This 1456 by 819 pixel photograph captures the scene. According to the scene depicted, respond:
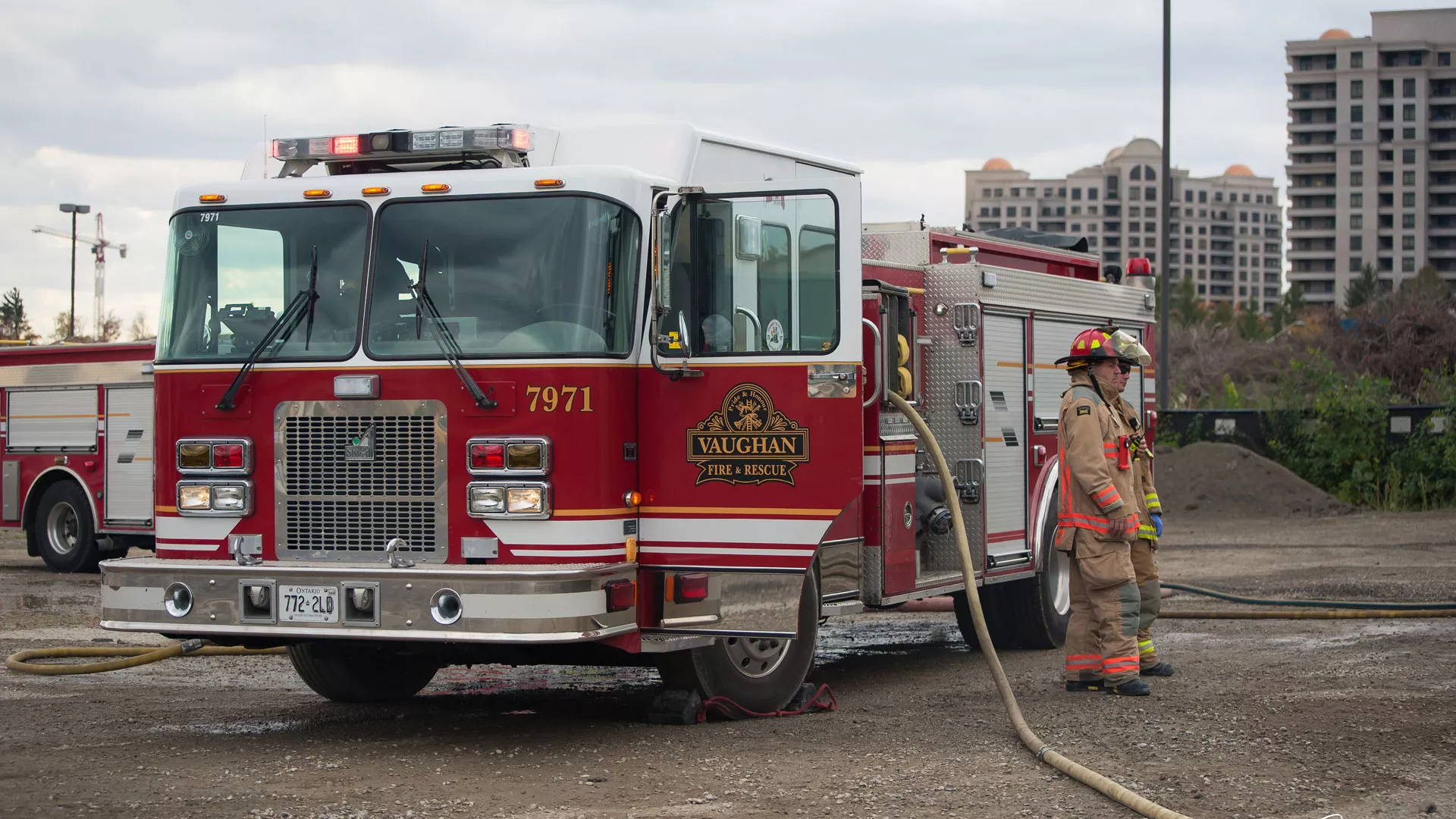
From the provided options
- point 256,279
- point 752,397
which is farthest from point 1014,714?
point 256,279

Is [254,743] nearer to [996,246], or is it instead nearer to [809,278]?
[809,278]

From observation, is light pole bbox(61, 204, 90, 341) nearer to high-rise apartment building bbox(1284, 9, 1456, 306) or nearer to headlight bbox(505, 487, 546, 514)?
headlight bbox(505, 487, 546, 514)

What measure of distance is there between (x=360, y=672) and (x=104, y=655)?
2653mm

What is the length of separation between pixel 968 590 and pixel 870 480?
84 centimetres

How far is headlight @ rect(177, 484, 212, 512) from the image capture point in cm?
785

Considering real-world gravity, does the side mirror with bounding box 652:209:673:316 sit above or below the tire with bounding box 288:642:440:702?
above

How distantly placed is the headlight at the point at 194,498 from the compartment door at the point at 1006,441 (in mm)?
4617

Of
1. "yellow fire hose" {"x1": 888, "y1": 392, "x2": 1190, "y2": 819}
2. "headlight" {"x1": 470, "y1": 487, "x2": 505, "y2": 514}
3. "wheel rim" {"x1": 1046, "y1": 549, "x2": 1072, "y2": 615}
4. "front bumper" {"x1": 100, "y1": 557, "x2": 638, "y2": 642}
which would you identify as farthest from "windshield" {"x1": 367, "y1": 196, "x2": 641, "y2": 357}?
"wheel rim" {"x1": 1046, "y1": 549, "x2": 1072, "y2": 615}

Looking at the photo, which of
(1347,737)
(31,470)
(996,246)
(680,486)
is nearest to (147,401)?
(31,470)

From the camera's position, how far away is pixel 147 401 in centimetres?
1772

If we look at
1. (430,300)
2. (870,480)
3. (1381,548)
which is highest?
(430,300)

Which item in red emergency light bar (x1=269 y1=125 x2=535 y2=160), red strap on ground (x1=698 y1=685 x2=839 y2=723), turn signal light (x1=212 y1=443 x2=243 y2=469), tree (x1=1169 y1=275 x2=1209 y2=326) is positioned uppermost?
tree (x1=1169 y1=275 x2=1209 y2=326)

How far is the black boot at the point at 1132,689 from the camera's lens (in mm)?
8898

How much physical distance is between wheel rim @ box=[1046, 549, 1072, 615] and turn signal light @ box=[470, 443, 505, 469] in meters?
5.11
